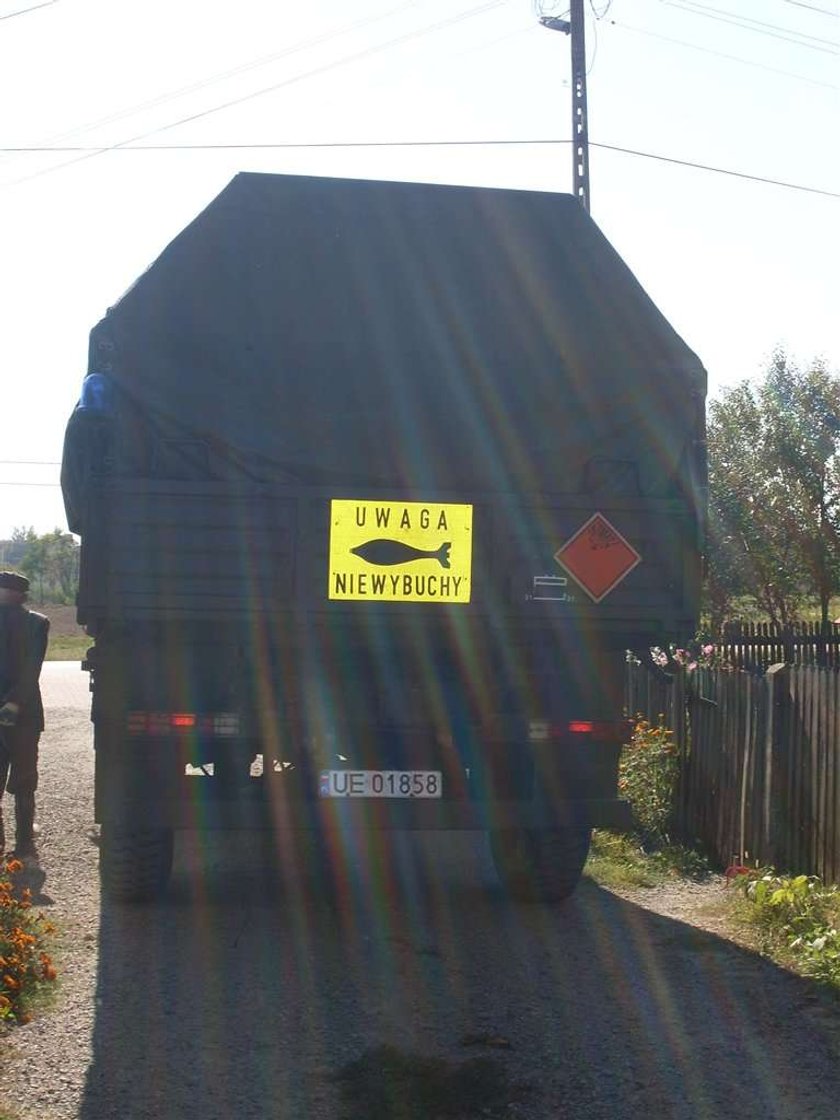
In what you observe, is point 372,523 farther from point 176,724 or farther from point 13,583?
point 13,583

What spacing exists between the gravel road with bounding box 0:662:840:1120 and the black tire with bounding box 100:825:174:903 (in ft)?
0.47

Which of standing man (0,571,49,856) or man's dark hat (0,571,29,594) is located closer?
standing man (0,571,49,856)

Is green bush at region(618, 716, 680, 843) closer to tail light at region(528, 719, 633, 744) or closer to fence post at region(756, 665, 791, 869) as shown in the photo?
fence post at region(756, 665, 791, 869)

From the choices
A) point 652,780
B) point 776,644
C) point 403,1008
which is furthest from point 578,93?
point 403,1008

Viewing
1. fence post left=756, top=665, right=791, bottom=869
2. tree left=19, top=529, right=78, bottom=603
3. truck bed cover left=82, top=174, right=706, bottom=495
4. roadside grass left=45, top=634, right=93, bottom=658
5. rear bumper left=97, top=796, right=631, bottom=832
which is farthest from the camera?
tree left=19, top=529, right=78, bottom=603

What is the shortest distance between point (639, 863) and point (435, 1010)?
156 inches

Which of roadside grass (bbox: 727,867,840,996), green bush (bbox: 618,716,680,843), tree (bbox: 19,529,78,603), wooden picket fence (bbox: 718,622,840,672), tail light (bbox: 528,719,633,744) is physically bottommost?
roadside grass (bbox: 727,867,840,996)

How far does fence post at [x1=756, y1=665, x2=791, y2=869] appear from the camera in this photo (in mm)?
8641

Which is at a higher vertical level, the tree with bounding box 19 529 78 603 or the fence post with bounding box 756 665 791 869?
the tree with bounding box 19 529 78 603

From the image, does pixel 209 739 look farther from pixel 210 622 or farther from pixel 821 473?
pixel 821 473

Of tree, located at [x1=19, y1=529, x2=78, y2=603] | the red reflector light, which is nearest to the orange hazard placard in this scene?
the red reflector light

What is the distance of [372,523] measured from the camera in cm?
730

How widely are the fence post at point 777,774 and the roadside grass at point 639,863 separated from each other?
0.70 meters

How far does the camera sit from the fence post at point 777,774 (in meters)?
8.64
